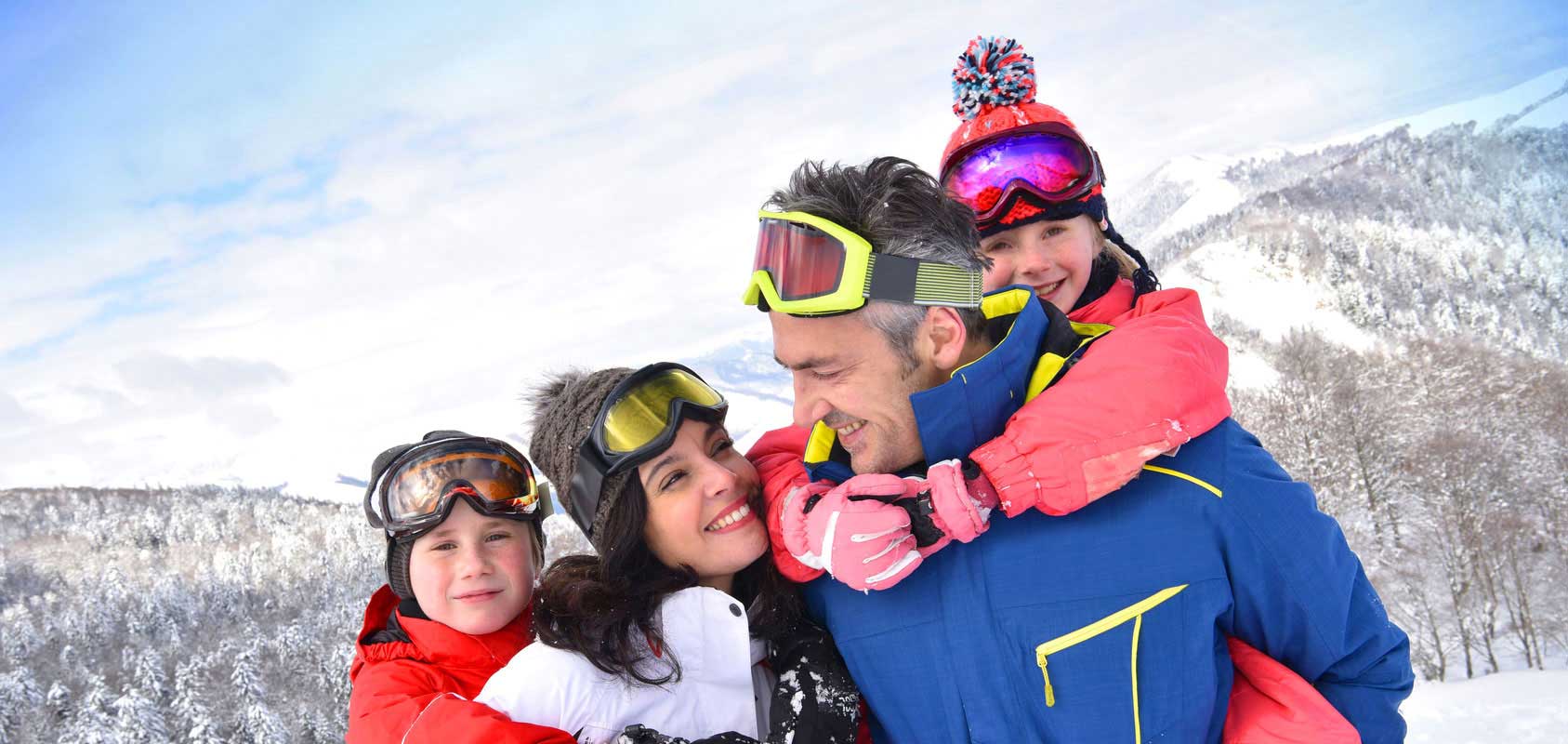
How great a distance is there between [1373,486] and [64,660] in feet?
353

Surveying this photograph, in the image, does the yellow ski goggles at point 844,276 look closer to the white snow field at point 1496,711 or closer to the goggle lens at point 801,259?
the goggle lens at point 801,259

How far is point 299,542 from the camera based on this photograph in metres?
117

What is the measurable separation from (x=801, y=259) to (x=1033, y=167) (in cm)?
201

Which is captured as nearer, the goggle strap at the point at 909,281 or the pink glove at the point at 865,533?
the pink glove at the point at 865,533

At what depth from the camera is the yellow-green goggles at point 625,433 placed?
3125mm

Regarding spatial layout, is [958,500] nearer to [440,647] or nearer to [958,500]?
[958,500]

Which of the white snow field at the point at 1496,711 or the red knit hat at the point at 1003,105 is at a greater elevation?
the red knit hat at the point at 1003,105

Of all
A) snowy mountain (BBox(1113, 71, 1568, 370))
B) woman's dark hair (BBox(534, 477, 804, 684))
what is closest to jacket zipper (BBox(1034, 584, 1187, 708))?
woman's dark hair (BBox(534, 477, 804, 684))

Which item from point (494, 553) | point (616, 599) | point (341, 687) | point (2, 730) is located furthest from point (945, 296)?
point (2, 730)

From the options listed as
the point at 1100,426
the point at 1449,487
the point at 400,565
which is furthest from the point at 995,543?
the point at 1449,487

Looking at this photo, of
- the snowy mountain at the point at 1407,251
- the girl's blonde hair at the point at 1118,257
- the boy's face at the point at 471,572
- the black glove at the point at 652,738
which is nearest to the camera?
the black glove at the point at 652,738

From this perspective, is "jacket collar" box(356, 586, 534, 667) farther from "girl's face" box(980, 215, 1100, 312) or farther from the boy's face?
"girl's face" box(980, 215, 1100, 312)

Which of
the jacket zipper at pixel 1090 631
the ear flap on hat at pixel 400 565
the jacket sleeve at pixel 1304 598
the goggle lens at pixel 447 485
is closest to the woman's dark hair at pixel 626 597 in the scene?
the goggle lens at pixel 447 485

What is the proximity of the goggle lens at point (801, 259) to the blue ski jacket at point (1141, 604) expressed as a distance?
1.66ft
